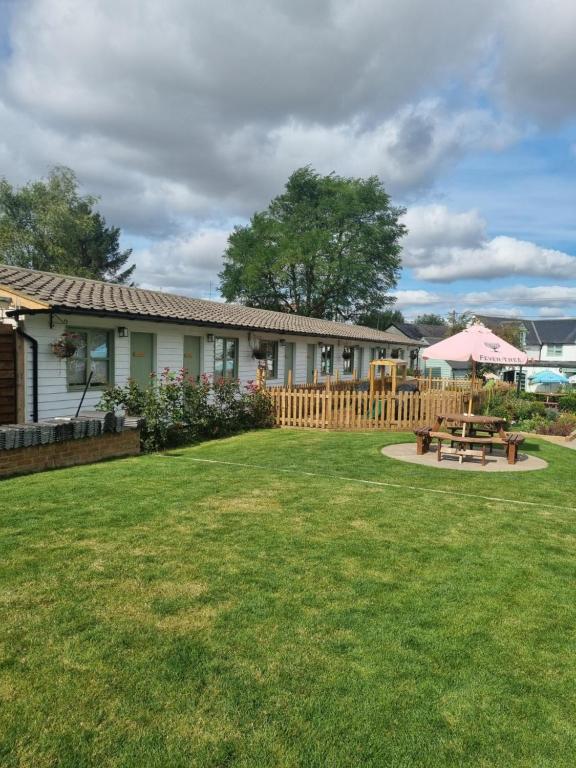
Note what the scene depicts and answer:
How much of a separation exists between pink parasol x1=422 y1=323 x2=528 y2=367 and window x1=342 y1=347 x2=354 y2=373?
14.8 m

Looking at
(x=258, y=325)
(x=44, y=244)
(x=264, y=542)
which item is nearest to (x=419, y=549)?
(x=264, y=542)

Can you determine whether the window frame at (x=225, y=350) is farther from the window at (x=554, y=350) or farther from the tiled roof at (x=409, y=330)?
the tiled roof at (x=409, y=330)

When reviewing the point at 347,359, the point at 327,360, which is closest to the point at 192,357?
the point at 327,360

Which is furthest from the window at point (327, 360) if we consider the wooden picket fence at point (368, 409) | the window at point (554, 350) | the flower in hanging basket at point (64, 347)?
the window at point (554, 350)

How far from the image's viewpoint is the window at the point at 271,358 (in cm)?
1853

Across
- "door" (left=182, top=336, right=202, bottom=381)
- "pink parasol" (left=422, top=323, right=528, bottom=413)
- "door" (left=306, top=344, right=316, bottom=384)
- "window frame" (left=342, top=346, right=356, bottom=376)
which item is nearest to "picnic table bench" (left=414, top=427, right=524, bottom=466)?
"pink parasol" (left=422, top=323, right=528, bottom=413)

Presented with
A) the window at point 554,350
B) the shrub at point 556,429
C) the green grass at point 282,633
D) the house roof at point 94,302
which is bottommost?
the green grass at point 282,633

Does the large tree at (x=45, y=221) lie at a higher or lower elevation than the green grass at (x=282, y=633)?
higher

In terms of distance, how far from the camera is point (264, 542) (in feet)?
16.9

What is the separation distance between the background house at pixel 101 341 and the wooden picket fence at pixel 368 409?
3.00 metres

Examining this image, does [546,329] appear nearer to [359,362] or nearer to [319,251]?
[319,251]

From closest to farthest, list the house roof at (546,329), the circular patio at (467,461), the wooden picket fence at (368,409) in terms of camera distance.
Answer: the circular patio at (467,461), the wooden picket fence at (368,409), the house roof at (546,329)

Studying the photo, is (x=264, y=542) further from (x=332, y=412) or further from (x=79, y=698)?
(x=332, y=412)

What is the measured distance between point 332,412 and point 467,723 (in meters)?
11.7
